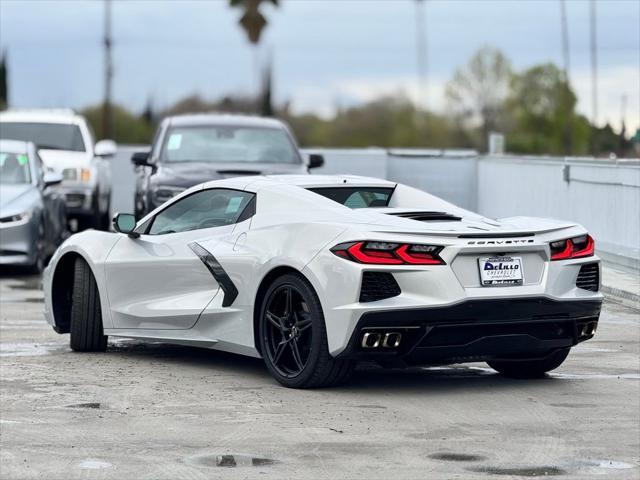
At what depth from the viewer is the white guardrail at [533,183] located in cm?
1717

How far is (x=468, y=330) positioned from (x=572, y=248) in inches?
37.6

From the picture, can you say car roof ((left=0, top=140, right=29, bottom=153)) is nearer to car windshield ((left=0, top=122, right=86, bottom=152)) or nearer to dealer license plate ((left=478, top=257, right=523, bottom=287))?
car windshield ((left=0, top=122, right=86, bottom=152))

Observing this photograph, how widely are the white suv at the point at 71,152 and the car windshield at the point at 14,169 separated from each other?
3597mm

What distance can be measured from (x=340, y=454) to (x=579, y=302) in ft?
8.19

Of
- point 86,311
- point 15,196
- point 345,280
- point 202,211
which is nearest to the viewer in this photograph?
point 345,280

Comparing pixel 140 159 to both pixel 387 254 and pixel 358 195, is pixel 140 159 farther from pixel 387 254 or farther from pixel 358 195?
pixel 387 254

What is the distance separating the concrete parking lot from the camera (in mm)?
6742

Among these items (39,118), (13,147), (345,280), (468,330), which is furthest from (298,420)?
(39,118)

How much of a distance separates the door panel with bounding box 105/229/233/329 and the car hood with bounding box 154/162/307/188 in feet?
19.3

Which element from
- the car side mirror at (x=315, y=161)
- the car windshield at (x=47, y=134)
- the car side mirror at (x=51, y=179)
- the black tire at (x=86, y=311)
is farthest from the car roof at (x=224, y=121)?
the black tire at (x=86, y=311)

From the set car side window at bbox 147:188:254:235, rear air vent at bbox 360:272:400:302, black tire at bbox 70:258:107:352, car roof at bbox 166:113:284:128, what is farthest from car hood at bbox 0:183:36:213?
rear air vent at bbox 360:272:400:302

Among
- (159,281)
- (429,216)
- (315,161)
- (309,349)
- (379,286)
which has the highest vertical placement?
(315,161)

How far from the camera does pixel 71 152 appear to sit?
22.6m

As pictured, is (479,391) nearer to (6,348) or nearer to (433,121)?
(6,348)
